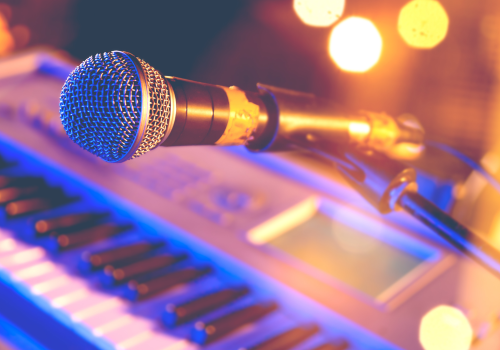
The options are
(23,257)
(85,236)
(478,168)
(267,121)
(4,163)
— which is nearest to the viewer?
(267,121)

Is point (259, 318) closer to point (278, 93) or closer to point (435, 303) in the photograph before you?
point (435, 303)

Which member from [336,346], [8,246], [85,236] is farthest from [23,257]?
[336,346]

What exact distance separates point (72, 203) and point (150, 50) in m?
1.17

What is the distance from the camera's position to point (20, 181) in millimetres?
1417

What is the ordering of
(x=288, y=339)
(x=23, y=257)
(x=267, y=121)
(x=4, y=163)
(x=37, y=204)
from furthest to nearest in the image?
1. (x=4, y=163)
2. (x=37, y=204)
3. (x=23, y=257)
4. (x=288, y=339)
5. (x=267, y=121)

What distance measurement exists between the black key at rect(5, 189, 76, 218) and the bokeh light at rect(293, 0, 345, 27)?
1.18 m

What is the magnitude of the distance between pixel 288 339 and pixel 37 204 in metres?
0.87

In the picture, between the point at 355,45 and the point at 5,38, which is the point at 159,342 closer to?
the point at 355,45

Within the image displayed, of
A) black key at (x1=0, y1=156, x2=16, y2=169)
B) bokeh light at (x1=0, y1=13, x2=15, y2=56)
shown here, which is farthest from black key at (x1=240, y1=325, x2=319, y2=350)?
bokeh light at (x1=0, y1=13, x2=15, y2=56)

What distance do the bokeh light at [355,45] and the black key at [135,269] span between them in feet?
3.70

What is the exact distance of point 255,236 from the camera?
52.2 inches

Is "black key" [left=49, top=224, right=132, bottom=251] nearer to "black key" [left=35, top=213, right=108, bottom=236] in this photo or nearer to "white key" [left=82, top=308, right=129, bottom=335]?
"black key" [left=35, top=213, right=108, bottom=236]

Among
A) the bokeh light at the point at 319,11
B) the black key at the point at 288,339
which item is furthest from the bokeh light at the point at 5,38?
the black key at the point at 288,339

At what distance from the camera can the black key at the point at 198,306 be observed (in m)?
→ 1.04
